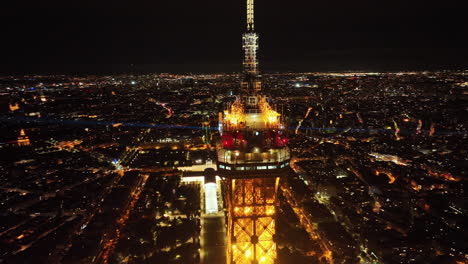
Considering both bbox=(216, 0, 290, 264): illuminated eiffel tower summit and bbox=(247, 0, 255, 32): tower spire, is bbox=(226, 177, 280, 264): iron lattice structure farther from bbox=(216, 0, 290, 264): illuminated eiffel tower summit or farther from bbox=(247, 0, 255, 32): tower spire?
bbox=(247, 0, 255, 32): tower spire

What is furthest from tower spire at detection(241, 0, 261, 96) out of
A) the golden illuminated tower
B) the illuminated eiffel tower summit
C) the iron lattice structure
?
the golden illuminated tower

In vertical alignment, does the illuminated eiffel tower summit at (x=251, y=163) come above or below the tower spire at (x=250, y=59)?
below

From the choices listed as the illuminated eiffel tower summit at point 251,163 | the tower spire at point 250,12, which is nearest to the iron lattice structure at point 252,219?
the illuminated eiffel tower summit at point 251,163

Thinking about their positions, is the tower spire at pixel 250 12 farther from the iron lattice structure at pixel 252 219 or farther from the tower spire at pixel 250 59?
the iron lattice structure at pixel 252 219

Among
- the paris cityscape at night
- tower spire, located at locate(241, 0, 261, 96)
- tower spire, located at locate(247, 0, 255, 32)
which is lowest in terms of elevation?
the paris cityscape at night

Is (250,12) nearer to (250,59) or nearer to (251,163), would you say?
(250,59)

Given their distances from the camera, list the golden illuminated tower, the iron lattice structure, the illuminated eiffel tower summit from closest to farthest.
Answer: the illuminated eiffel tower summit, the iron lattice structure, the golden illuminated tower

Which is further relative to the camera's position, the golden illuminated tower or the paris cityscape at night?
the golden illuminated tower

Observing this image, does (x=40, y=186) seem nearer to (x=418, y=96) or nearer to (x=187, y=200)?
(x=187, y=200)

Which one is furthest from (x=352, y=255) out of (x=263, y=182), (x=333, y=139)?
(x=333, y=139)
